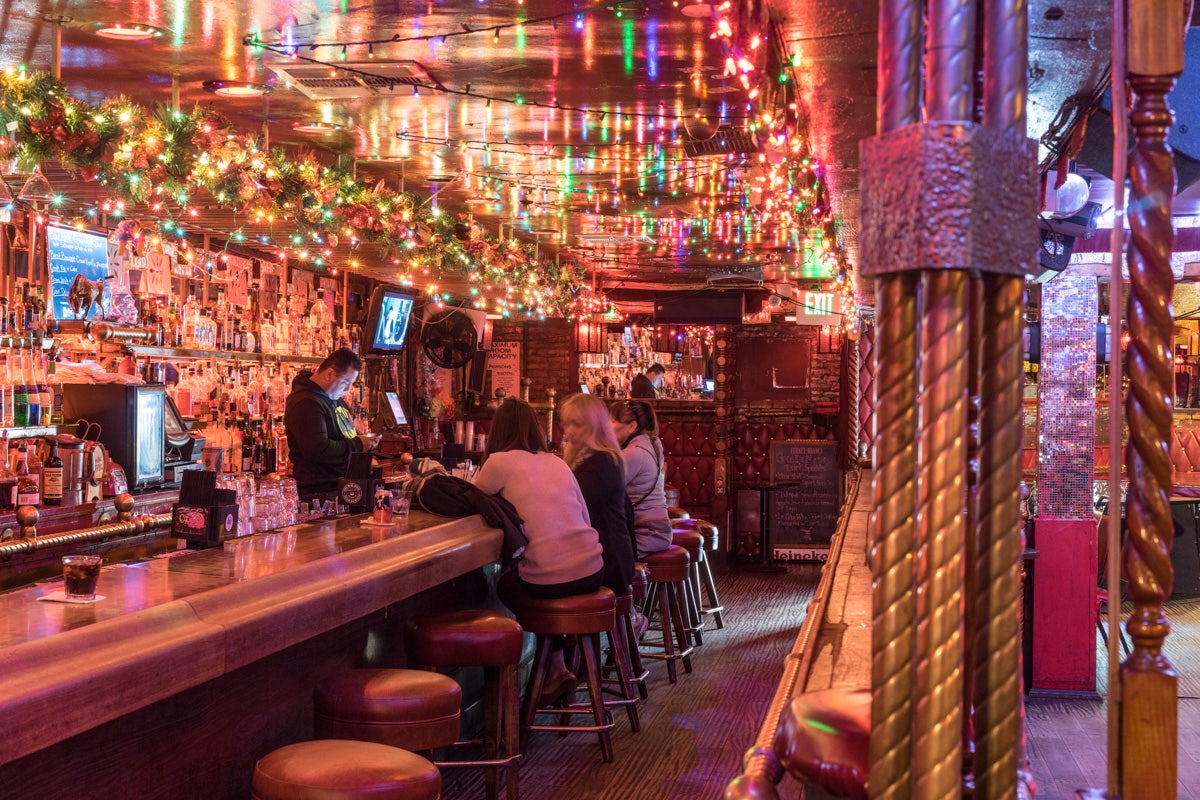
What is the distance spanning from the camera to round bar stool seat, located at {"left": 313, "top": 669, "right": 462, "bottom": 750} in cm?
350

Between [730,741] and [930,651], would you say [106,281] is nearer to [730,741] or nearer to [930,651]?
[730,741]

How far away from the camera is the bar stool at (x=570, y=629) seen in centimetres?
527

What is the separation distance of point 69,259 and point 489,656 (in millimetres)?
5346

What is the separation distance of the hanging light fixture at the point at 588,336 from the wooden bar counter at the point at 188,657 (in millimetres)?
11136

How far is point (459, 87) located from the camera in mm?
6262

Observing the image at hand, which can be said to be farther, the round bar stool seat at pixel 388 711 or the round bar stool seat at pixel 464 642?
the round bar stool seat at pixel 464 642

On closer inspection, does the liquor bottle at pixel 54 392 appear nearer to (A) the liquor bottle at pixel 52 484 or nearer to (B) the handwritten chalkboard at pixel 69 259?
(B) the handwritten chalkboard at pixel 69 259

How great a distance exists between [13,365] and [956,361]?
745 cm

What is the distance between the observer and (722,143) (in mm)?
7215

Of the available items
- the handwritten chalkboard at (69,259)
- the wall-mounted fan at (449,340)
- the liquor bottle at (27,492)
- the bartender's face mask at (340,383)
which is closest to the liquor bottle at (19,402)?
the handwritten chalkboard at (69,259)

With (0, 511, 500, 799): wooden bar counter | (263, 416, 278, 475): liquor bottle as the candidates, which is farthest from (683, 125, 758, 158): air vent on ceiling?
(263, 416, 278, 475): liquor bottle

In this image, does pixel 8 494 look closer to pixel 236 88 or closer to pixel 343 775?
pixel 236 88

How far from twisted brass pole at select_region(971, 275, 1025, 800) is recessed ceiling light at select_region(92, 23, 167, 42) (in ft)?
15.6

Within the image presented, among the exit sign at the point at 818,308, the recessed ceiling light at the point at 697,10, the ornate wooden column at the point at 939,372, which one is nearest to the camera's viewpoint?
the ornate wooden column at the point at 939,372
